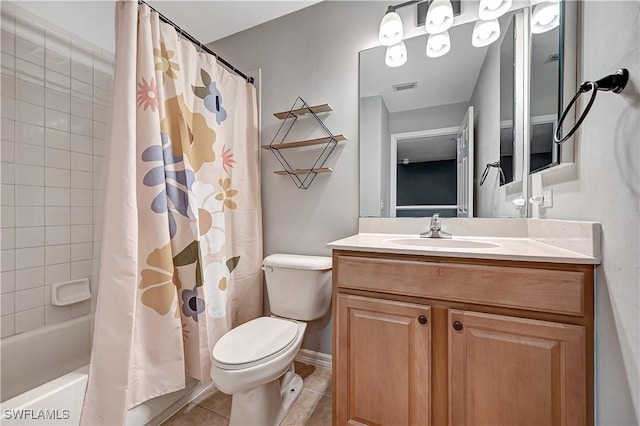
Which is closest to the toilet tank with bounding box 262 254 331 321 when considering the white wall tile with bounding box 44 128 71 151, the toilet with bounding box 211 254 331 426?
the toilet with bounding box 211 254 331 426

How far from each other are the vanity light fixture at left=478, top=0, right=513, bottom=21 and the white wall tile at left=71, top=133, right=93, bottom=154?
8.02 feet

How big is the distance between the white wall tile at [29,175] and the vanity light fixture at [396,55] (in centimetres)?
214

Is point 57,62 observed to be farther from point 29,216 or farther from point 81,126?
point 29,216

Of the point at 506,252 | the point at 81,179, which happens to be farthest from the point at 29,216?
the point at 506,252

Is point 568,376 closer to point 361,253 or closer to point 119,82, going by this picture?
point 361,253

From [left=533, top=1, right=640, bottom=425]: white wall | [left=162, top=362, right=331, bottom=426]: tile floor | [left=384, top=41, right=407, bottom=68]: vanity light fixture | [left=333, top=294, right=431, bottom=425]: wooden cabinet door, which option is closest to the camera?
[left=533, top=1, right=640, bottom=425]: white wall

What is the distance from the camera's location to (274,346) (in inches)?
49.4

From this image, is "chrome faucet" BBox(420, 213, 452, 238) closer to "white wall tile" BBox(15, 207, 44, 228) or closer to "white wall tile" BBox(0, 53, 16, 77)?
"white wall tile" BBox(15, 207, 44, 228)

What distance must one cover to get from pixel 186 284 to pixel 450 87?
1827 mm

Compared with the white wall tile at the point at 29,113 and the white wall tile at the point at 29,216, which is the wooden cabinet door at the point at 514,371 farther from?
the white wall tile at the point at 29,113

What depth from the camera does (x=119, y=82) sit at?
1137 mm

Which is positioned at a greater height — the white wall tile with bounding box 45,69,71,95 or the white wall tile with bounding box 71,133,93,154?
the white wall tile with bounding box 45,69,71,95

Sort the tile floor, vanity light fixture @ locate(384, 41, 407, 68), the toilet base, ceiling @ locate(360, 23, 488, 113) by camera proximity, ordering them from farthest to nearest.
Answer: vanity light fixture @ locate(384, 41, 407, 68) → ceiling @ locate(360, 23, 488, 113) → the tile floor → the toilet base

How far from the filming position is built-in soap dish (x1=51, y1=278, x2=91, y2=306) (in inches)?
61.6
